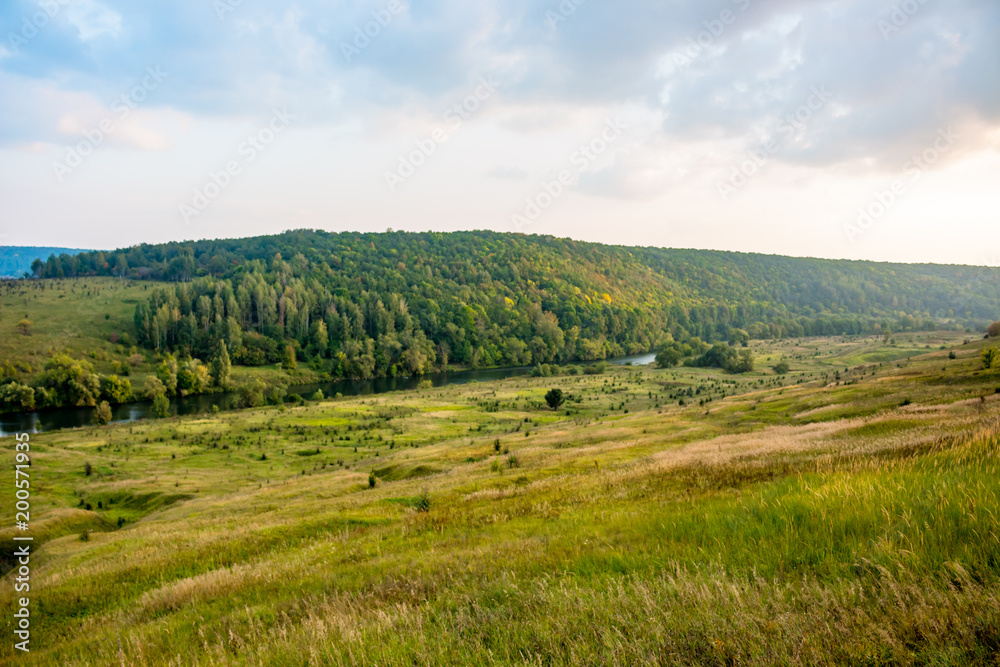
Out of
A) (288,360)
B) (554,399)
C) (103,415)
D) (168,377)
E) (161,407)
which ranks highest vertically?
(288,360)

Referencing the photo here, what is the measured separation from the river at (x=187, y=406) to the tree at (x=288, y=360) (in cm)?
978

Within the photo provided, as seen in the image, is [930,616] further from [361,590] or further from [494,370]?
[494,370]

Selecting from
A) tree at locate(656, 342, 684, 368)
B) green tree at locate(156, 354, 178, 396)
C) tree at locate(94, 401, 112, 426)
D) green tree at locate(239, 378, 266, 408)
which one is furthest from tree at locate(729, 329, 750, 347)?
tree at locate(94, 401, 112, 426)

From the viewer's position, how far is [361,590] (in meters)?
6.59

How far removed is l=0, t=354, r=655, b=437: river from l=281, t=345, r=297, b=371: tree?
9.78 meters

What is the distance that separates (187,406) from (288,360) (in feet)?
131

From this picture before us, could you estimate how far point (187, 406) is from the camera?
92812 millimetres

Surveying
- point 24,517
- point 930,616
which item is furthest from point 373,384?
point 930,616

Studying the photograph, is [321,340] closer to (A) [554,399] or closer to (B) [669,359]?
(A) [554,399]

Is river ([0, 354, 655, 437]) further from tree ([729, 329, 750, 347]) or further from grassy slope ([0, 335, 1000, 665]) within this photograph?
tree ([729, 329, 750, 347])

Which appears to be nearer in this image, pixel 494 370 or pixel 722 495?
pixel 722 495

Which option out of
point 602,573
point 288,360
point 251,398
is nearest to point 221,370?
point 288,360

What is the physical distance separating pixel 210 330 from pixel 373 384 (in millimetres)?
53034

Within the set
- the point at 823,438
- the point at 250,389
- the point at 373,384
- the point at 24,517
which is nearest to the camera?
the point at 823,438
